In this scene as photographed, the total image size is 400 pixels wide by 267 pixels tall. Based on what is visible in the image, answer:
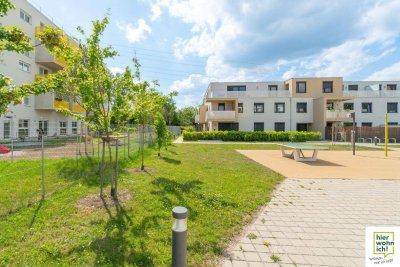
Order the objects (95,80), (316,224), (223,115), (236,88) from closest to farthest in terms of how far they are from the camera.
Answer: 1. (316,224)
2. (95,80)
3. (223,115)
4. (236,88)

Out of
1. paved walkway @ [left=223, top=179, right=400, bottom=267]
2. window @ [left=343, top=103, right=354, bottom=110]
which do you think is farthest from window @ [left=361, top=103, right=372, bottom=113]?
paved walkway @ [left=223, top=179, right=400, bottom=267]

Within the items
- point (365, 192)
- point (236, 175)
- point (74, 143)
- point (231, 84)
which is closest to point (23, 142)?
point (74, 143)

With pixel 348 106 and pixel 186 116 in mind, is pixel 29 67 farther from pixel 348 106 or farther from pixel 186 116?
pixel 186 116

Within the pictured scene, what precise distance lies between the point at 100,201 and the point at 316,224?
4.73 meters

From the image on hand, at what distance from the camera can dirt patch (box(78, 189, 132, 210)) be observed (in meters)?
4.99

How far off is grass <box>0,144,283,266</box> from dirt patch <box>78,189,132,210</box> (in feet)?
0.42

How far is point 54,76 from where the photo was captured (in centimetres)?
359

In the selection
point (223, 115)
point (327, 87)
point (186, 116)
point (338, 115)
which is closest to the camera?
point (338, 115)

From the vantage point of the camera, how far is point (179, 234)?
2.35 meters

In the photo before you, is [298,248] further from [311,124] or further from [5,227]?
[311,124]

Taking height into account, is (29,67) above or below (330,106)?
above

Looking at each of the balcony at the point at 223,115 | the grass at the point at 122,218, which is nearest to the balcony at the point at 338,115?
the balcony at the point at 223,115

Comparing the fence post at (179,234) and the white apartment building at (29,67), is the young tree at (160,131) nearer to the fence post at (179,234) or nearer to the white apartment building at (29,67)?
the white apartment building at (29,67)

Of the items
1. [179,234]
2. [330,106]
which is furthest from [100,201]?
[330,106]
